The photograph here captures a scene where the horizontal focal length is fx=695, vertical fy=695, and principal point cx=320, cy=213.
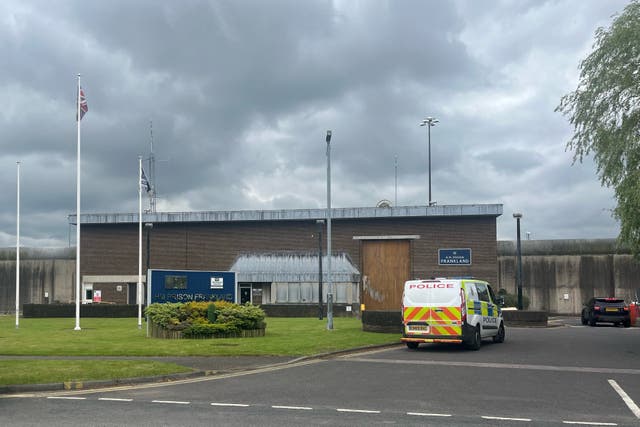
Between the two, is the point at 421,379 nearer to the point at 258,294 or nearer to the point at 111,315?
the point at 111,315

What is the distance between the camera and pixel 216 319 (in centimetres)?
2389

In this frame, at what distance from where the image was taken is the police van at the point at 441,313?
19.5m

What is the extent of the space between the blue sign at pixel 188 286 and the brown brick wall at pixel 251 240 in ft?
75.4

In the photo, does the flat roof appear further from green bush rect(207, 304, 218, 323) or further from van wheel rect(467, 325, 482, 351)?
van wheel rect(467, 325, 482, 351)

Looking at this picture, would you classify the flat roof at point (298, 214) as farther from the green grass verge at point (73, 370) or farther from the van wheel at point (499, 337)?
the green grass verge at point (73, 370)

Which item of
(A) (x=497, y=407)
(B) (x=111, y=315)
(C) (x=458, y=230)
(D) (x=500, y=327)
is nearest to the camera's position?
(A) (x=497, y=407)

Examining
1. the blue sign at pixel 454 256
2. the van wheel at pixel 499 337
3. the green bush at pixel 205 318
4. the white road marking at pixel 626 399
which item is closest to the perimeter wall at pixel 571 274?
the blue sign at pixel 454 256

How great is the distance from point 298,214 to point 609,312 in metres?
25.4

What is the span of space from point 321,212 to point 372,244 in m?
4.55

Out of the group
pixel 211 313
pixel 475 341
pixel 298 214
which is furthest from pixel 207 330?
pixel 298 214

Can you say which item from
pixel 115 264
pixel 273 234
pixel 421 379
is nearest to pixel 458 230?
pixel 273 234

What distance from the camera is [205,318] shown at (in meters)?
24.0

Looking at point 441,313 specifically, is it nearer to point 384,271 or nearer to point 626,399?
point 626,399

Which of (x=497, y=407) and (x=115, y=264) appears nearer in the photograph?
(x=497, y=407)
